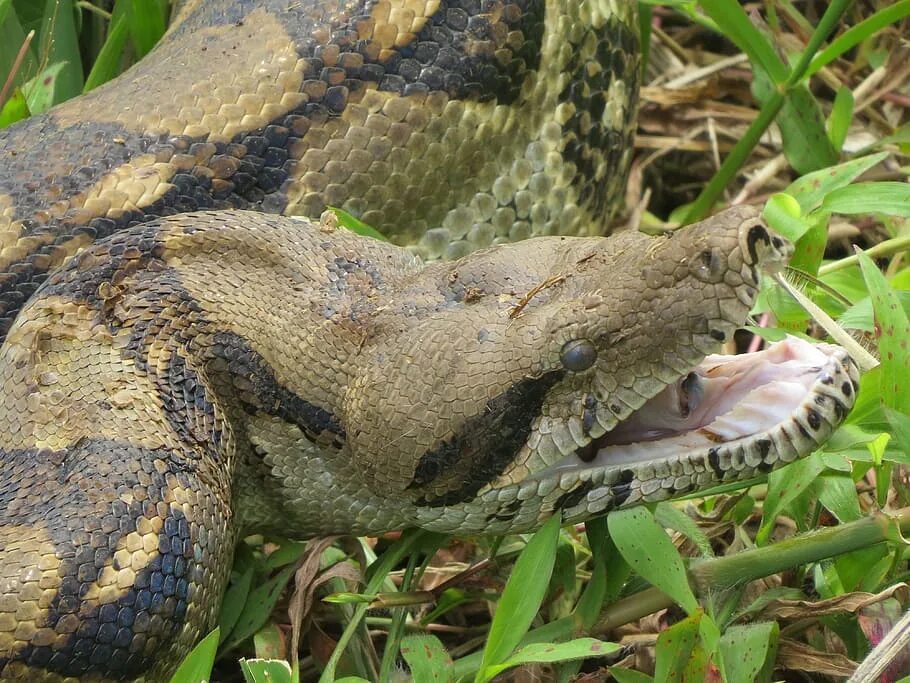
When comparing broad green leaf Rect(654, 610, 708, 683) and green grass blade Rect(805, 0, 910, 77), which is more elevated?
green grass blade Rect(805, 0, 910, 77)

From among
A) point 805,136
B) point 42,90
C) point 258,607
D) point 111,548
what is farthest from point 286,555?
point 805,136

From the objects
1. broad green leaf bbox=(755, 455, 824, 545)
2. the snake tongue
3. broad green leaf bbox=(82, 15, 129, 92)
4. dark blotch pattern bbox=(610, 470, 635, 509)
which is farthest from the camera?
broad green leaf bbox=(82, 15, 129, 92)

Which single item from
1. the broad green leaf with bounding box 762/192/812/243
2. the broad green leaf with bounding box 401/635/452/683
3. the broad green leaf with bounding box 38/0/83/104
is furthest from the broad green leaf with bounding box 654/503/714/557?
the broad green leaf with bounding box 38/0/83/104

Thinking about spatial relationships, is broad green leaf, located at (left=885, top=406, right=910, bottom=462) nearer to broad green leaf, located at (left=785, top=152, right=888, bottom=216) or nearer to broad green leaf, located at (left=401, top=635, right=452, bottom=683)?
broad green leaf, located at (left=785, top=152, right=888, bottom=216)

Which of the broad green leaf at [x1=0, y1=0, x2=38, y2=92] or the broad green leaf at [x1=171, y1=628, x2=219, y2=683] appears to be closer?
the broad green leaf at [x1=171, y1=628, x2=219, y2=683]

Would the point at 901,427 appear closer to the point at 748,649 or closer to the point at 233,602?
the point at 748,649

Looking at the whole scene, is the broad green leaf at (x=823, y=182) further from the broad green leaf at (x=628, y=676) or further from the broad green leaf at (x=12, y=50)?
the broad green leaf at (x=12, y=50)
